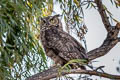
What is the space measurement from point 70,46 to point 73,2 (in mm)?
249

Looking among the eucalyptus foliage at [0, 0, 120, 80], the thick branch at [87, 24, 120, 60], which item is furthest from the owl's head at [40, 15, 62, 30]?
the thick branch at [87, 24, 120, 60]

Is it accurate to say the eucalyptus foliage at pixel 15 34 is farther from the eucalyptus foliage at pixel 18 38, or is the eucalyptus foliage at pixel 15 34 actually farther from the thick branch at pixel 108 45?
the thick branch at pixel 108 45

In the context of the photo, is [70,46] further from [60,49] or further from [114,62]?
[114,62]

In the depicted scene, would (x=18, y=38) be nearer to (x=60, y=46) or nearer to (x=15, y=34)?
(x=15, y=34)

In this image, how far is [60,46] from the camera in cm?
147

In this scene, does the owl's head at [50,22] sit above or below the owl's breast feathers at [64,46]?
above

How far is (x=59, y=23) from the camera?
1.69m

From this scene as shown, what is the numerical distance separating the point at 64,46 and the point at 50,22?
0.24m

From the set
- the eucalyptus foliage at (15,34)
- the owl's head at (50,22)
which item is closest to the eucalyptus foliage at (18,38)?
the eucalyptus foliage at (15,34)

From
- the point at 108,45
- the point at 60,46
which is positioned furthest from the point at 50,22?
the point at 108,45

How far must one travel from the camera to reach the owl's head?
164 centimetres

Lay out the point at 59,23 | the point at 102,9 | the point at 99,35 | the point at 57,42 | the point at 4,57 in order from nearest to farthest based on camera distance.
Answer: the point at 4,57
the point at 102,9
the point at 57,42
the point at 59,23
the point at 99,35

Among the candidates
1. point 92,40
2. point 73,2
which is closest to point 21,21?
point 73,2

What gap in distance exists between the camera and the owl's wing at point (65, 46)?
143cm
